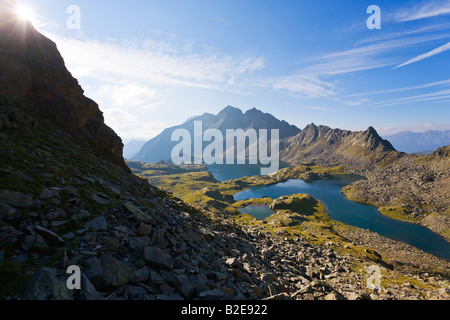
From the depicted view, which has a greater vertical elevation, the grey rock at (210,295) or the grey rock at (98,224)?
the grey rock at (98,224)

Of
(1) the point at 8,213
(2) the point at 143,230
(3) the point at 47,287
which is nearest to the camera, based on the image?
(3) the point at 47,287

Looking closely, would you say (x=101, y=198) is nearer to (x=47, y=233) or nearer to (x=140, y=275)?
(x=47, y=233)

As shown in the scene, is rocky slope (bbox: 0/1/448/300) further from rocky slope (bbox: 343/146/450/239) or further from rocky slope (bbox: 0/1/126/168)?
rocky slope (bbox: 343/146/450/239)

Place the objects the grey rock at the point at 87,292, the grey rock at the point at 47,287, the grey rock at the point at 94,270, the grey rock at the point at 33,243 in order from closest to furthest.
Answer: the grey rock at the point at 47,287 < the grey rock at the point at 87,292 < the grey rock at the point at 94,270 < the grey rock at the point at 33,243

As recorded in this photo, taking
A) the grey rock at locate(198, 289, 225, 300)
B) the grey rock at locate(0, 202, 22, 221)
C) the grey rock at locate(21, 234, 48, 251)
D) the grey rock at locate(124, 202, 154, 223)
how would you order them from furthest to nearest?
the grey rock at locate(124, 202, 154, 223), the grey rock at locate(198, 289, 225, 300), the grey rock at locate(0, 202, 22, 221), the grey rock at locate(21, 234, 48, 251)

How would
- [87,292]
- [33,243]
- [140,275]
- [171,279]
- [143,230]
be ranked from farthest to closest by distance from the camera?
[143,230] → [171,279] → [140,275] → [33,243] → [87,292]

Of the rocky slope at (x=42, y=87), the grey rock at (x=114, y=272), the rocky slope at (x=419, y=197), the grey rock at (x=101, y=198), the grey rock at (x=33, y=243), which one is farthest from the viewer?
the rocky slope at (x=419, y=197)

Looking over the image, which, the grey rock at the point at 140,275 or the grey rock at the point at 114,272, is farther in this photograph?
the grey rock at the point at 140,275

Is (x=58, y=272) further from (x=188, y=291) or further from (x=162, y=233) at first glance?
(x=162, y=233)

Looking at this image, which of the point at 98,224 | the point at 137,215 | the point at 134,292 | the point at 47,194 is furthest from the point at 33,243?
the point at 137,215

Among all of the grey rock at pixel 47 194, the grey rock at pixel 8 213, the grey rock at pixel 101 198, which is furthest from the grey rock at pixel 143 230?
the grey rock at pixel 8 213

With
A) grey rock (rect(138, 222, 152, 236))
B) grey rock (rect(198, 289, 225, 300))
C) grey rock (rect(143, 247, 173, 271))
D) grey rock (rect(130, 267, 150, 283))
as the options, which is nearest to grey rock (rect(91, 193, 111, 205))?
grey rock (rect(138, 222, 152, 236))

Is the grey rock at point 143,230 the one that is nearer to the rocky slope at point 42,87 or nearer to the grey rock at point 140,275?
the grey rock at point 140,275
